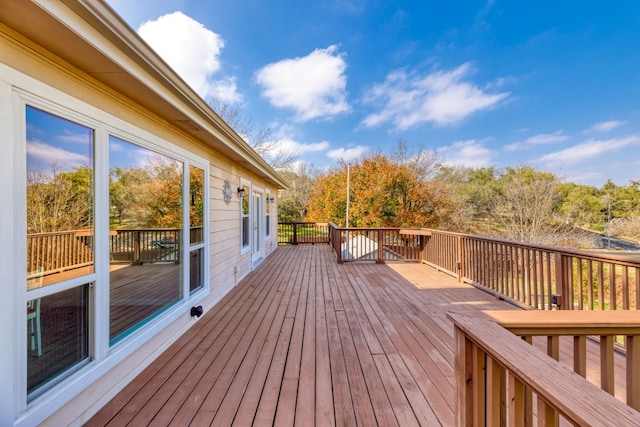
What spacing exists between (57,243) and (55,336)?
1.87 ft

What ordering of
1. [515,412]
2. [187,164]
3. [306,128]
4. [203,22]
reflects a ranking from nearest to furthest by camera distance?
1. [515,412]
2. [187,164]
3. [203,22]
4. [306,128]

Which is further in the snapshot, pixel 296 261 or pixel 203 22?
pixel 203 22

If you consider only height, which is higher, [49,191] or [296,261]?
[49,191]

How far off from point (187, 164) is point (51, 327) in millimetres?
2026

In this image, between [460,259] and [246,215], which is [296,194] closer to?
[246,215]

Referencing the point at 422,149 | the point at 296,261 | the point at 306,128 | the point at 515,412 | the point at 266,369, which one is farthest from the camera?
the point at 306,128

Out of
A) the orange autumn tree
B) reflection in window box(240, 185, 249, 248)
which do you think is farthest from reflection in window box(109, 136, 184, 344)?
the orange autumn tree

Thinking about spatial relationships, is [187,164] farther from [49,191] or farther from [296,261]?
[296,261]

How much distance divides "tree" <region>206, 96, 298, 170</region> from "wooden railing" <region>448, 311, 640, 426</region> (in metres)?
15.5

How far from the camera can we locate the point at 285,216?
1942 cm

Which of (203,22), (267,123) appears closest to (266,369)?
(203,22)

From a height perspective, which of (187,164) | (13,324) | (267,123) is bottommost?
(13,324)

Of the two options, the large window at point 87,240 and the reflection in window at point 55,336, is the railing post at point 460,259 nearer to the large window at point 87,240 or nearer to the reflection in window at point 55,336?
the large window at point 87,240

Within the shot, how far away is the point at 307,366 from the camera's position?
2213 mm
